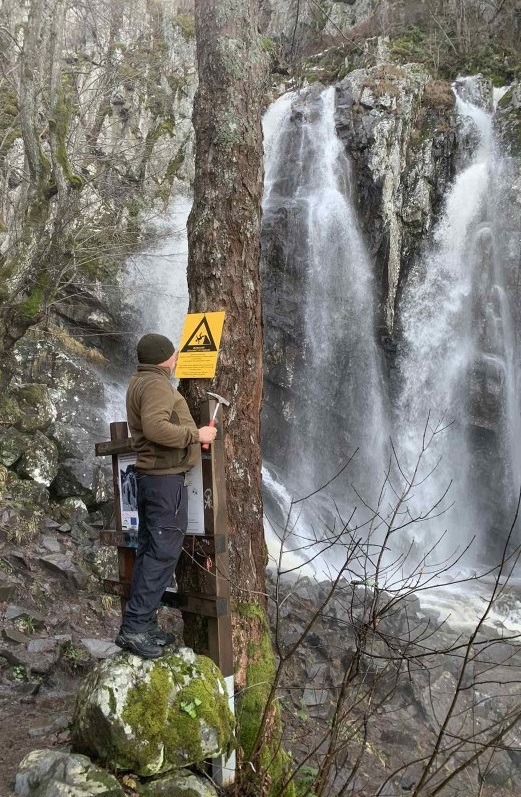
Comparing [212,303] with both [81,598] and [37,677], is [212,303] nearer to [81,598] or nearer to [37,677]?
[37,677]

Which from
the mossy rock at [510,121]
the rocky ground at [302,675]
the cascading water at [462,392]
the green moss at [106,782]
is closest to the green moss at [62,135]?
the rocky ground at [302,675]

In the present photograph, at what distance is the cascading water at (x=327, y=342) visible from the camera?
14.0 m

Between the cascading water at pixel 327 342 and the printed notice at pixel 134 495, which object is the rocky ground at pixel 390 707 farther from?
the cascading water at pixel 327 342

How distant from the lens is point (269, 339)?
47.6 ft

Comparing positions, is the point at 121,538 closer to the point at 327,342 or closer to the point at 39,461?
the point at 39,461

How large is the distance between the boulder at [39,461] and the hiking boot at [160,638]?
19.4 ft

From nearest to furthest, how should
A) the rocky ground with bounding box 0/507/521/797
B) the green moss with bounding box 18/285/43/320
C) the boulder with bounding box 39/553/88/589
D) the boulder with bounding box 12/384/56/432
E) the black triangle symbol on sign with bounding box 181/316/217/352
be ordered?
the black triangle symbol on sign with bounding box 181/316/217/352 < the rocky ground with bounding box 0/507/521/797 < the boulder with bounding box 39/553/88/589 < the green moss with bounding box 18/285/43/320 < the boulder with bounding box 12/384/56/432

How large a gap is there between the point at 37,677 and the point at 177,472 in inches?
108

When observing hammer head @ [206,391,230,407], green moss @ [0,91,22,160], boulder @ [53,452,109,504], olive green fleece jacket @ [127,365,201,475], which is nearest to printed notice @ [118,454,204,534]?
olive green fleece jacket @ [127,365,201,475]

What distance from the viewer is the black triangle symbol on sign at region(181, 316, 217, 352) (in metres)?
3.32

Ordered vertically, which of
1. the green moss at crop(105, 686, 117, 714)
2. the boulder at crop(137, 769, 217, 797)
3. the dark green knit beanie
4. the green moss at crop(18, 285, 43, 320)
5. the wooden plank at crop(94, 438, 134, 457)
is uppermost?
the green moss at crop(18, 285, 43, 320)

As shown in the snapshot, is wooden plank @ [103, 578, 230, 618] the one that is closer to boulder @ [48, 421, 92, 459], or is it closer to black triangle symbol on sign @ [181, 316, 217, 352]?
black triangle symbol on sign @ [181, 316, 217, 352]

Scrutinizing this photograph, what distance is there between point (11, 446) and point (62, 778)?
256 inches

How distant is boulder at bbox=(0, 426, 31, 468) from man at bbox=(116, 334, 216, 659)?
19.0ft
